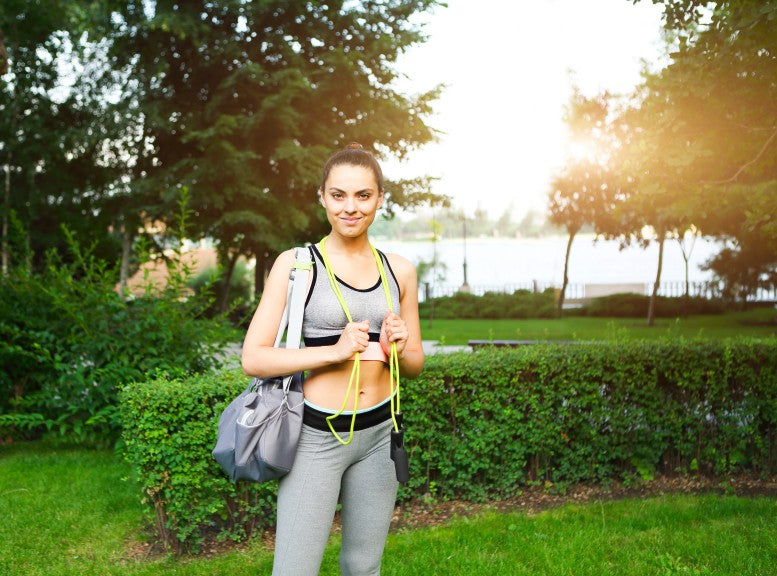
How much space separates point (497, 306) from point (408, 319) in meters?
28.3

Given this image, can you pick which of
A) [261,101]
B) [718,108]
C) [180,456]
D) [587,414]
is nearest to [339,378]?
[180,456]

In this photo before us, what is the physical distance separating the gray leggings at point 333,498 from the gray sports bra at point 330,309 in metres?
0.30

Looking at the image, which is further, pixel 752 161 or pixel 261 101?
pixel 261 101

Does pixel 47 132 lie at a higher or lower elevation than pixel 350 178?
higher

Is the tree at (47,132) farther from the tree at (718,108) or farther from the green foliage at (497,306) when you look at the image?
the tree at (718,108)

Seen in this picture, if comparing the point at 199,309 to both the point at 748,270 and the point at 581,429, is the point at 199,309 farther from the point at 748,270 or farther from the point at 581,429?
the point at 748,270

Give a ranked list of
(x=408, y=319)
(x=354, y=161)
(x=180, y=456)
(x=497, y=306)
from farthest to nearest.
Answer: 1. (x=497, y=306)
2. (x=180, y=456)
3. (x=408, y=319)
4. (x=354, y=161)

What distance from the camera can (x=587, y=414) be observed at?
5.56 metres

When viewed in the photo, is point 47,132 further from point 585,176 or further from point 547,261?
point 547,261

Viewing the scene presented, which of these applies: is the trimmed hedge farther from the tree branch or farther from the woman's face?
the woman's face

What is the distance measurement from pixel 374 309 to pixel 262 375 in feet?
1.34

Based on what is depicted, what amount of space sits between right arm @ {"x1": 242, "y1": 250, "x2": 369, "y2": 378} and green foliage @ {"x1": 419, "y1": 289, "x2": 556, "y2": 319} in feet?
89.3

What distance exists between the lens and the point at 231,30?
2223 cm

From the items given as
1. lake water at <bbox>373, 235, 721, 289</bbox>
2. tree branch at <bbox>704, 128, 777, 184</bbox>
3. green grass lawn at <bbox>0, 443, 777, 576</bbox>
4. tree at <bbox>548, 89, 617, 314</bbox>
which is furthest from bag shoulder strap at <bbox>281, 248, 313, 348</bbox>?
lake water at <bbox>373, 235, 721, 289</bbox>
